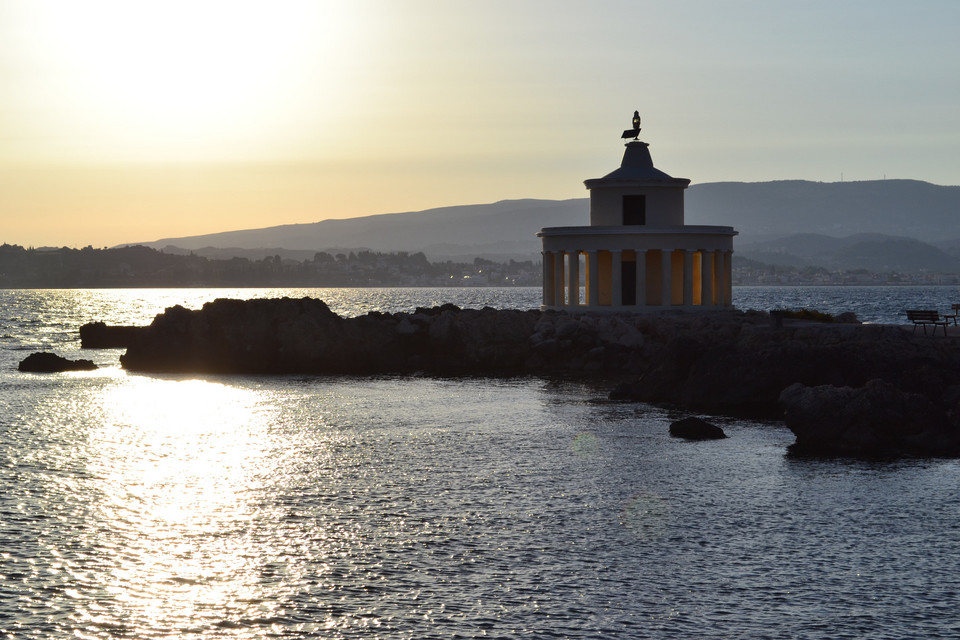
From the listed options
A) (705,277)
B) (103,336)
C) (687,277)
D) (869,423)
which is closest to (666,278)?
(687,277)

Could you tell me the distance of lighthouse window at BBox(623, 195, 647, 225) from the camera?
57031 millimetres

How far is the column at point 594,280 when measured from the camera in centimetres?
5703

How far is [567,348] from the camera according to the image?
2019 inches

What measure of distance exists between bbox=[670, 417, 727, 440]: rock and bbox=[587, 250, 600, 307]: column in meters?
27.5

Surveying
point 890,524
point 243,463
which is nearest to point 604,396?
point 243,463

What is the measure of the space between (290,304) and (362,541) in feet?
123

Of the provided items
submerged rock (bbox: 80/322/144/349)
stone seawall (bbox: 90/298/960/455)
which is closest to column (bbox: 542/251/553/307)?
stone seawall (bbox: 90/298/960/455)

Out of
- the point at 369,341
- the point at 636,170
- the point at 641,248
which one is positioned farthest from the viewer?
the point at 636,170

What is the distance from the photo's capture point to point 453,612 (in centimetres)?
1465

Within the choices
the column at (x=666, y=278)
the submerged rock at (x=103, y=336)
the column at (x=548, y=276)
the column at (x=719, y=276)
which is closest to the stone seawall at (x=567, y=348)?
the column at (x=666, y=278)

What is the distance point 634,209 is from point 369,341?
1544 centimetres

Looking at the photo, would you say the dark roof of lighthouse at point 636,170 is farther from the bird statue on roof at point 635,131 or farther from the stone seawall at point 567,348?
the stone seawall at point 567,348

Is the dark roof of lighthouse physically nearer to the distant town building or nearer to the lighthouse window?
the distant town building

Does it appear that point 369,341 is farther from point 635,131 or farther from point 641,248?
point 635,131
